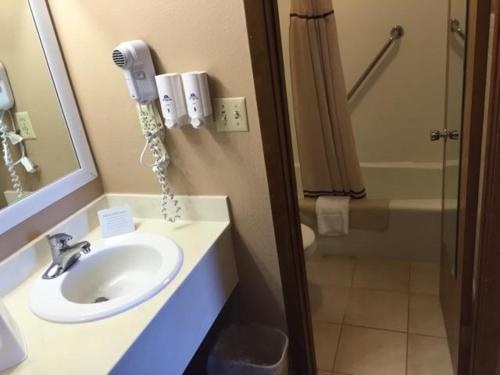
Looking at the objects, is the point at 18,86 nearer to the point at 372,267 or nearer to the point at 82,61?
the point at 82,61

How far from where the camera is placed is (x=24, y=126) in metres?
1.36

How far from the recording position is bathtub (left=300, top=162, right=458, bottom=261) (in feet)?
7.52

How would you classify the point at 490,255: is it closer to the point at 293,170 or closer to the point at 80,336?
the point at 293,170

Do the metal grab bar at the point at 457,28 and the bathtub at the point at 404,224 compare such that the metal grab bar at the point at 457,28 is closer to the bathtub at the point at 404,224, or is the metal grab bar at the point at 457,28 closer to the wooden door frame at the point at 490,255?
the wooden door frame at the point at 490,255

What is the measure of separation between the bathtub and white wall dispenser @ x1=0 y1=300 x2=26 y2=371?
69.2 inches

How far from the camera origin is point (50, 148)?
4.72 ft

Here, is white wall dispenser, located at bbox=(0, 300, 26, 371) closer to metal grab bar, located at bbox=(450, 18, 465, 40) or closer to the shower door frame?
the shower door frame

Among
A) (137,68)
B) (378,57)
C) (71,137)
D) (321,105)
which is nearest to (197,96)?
(137,68)

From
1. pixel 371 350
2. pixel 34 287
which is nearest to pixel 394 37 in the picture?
pixel 371 350

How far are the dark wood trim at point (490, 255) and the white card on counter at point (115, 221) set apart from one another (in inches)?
46.5

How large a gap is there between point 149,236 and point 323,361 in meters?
1.02

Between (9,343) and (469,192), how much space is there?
1.32m

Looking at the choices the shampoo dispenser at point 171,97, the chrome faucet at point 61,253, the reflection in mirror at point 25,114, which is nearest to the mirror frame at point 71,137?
the reflection in mirror at point 25,114

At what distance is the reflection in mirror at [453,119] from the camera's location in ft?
4.53
